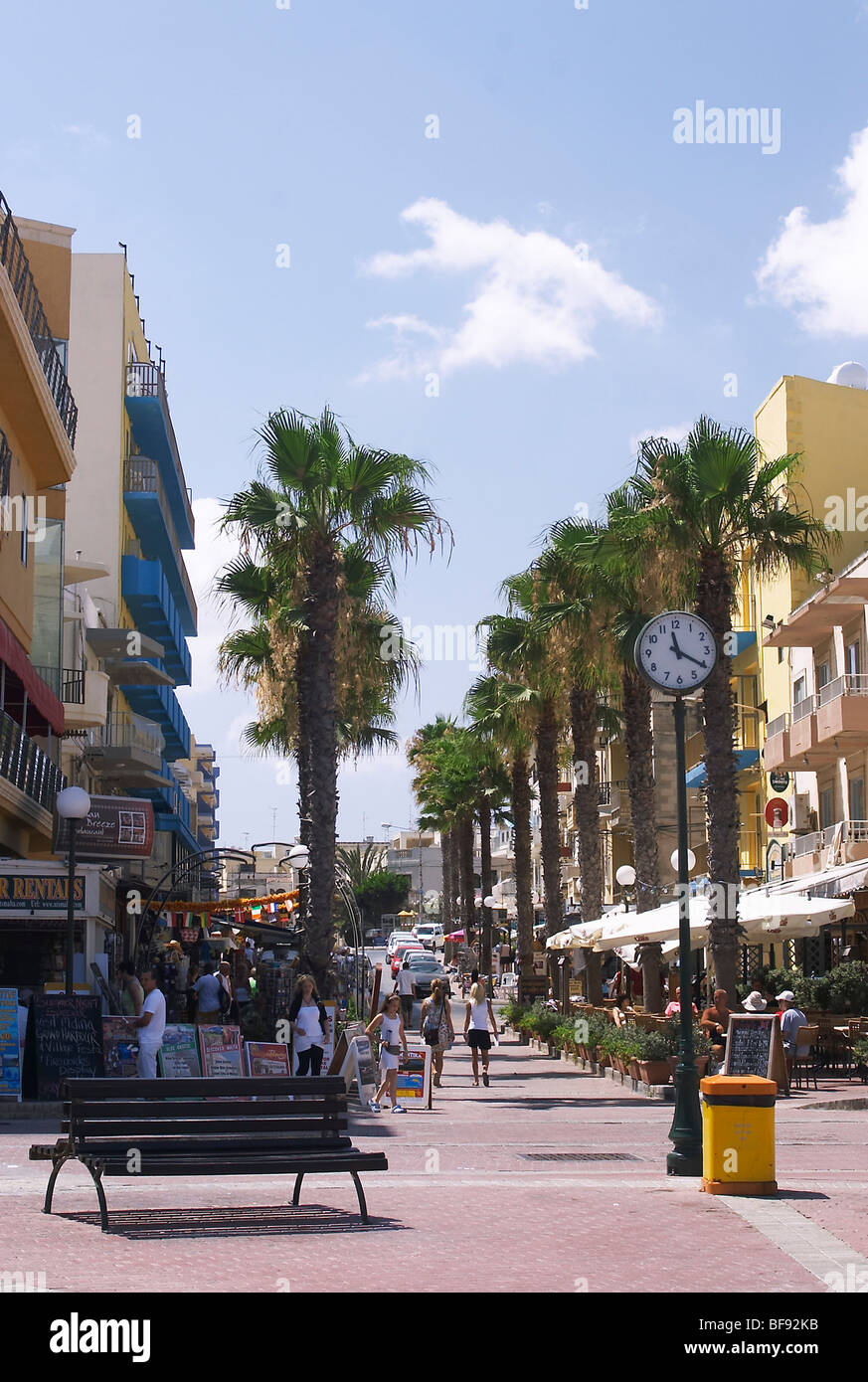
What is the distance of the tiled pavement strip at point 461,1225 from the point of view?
833 centimetres

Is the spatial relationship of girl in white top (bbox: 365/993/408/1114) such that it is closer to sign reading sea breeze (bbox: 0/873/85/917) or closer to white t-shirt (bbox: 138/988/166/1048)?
white t-shirt (bbox: 138/988/166/1048)

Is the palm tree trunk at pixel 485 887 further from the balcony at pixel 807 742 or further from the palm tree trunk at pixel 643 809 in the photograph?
the palm tree trunk at pixel 643 809

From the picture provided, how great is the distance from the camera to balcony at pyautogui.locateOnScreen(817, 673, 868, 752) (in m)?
34.7

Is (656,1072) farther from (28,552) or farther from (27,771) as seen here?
(28,552)

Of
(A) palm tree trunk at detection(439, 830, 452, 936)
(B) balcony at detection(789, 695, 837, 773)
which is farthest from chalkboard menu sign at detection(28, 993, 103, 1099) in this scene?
(A) palm tree trunk at detection(439, 830, 452, 936)

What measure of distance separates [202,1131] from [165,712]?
44.9m

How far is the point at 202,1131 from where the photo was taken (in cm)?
1008

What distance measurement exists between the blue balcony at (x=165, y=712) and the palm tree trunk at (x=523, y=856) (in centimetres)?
1341

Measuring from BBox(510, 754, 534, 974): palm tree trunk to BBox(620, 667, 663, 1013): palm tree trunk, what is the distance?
11124 mm

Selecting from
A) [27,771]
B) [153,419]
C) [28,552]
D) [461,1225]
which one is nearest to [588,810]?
[27,771]

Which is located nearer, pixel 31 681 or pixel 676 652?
pixel 676 652

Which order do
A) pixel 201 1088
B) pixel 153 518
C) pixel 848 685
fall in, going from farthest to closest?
pixel 153 518, pixel 848 685, pixel 201 1088

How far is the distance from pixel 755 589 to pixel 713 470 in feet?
80.8
